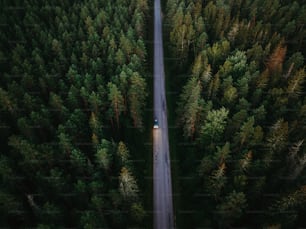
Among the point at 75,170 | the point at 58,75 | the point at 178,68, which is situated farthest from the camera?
the point at 178,68

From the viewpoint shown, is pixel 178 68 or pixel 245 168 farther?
pixel 178 68

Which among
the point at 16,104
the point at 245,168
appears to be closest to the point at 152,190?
the point at 245,168

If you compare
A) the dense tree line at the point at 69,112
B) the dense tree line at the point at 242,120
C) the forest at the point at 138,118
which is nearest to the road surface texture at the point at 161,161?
the forest at the point at 138,118

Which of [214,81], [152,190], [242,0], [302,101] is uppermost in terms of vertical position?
[242,0]

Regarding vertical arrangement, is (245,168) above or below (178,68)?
below

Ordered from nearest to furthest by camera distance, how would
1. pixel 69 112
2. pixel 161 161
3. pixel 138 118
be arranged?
pixel 161 161, pixel 69 112, pixel 138 118

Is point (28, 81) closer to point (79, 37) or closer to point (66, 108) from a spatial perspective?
point (66, 108)

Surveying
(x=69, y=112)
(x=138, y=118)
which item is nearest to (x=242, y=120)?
(x=138, y=118)

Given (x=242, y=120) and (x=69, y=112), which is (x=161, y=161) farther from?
(x=69, y=112)
